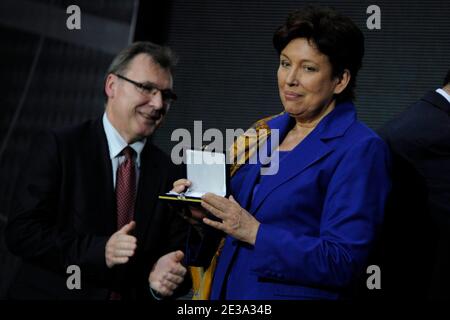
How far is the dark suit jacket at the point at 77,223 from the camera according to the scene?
2.13 m

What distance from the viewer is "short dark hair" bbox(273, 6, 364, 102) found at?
6.16ft

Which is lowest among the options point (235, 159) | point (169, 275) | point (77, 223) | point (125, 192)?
point (169, 275)

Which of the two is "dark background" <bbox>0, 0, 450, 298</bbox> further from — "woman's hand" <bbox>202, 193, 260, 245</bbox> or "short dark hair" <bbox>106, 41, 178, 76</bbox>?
"woman's hand" <bbox>202, 193, 260, 245</bbox>

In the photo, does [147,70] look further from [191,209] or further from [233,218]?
[233,218]

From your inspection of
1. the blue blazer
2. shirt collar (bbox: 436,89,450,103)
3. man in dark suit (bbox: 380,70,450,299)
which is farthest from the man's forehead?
shirt collar (bbox: 436,89,450,103)

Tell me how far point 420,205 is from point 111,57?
1.90 metres

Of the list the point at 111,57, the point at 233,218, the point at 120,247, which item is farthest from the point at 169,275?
the point at 111,57

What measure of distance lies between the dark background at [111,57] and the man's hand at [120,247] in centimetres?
142

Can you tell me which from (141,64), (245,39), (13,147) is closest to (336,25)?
(141,64)

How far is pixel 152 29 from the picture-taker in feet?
11.4

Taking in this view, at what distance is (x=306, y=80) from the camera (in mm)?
1908

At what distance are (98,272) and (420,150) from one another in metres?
1.16

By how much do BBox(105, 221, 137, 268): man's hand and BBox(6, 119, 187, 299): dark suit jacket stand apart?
41 millimetres

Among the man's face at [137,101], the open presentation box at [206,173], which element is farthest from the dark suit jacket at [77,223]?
the open presentation box at [206,173]
